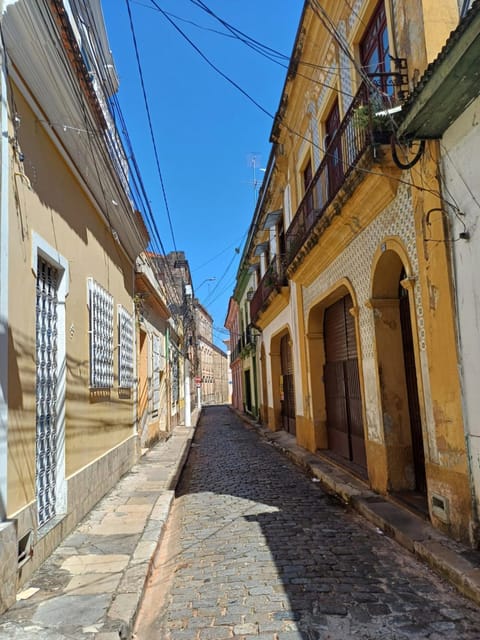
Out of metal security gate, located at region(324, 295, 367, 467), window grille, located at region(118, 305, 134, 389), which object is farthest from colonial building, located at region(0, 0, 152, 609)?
metal security gate, located at region(324, 295, 367, 467)

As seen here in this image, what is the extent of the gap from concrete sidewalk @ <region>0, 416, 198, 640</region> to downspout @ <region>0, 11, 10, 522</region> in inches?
27.4

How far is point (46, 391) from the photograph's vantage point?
15.5 ft

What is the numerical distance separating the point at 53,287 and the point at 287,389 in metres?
11.0

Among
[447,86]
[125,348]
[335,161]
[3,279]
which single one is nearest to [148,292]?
[125,348]

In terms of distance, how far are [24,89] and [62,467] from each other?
3573 mm

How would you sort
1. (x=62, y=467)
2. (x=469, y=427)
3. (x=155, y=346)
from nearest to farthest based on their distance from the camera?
(x=469, y=427)
(x=62, y=467)
(x=155, y=346)

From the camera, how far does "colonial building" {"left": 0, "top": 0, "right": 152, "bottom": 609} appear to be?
3.74 m

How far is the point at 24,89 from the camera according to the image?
424 cm

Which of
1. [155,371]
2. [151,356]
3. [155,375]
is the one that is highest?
[151,356]

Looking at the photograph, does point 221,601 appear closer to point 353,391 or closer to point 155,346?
point 353,391

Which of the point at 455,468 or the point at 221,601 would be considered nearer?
the point at 221,601

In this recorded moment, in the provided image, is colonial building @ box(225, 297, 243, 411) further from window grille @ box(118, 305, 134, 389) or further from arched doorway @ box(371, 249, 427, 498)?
arched doorway @ box(371, 249, 427, 498)

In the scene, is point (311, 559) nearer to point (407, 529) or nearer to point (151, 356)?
point (407, 529)

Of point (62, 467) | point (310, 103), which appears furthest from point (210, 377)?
point (62, 467)
